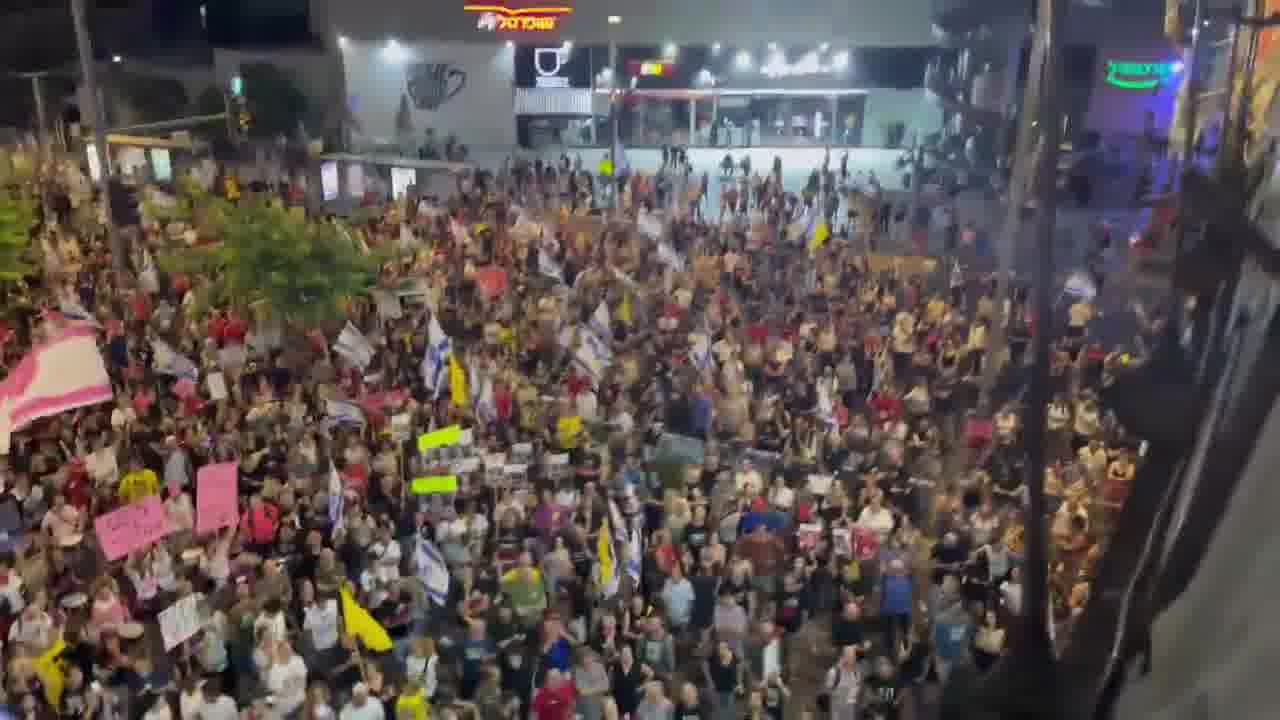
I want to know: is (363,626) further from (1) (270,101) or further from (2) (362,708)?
(1) (270,101)

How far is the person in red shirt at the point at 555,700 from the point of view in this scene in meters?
9.58

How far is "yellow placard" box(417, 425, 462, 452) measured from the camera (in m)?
12.3

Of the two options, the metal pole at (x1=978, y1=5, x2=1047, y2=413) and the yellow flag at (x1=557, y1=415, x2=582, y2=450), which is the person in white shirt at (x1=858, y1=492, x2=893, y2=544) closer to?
the metal pole at (x1=978, y1=5, x2=1047, y2=413)

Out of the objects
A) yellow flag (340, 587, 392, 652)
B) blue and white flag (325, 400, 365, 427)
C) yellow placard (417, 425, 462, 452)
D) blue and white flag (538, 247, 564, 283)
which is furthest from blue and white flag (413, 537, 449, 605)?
blue and white flag (538, 247, 564, 283)

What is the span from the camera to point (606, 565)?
10688 millimetres

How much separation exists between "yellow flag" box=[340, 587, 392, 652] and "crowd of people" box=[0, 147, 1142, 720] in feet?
0.10

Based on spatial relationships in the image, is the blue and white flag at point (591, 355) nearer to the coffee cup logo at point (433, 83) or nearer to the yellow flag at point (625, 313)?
the yellow flag at point (625, 313)

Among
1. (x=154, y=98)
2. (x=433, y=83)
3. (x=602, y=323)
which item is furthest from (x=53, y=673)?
(x=154, y=98)

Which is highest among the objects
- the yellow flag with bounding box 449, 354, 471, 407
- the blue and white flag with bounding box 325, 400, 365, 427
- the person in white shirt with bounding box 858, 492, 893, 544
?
the yellow flag with bounding box 449, 354, 471, 407

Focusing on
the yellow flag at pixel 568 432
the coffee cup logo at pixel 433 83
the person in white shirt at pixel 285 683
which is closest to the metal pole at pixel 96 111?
the yellow flag at pixel 568 432

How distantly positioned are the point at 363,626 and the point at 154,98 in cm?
3620

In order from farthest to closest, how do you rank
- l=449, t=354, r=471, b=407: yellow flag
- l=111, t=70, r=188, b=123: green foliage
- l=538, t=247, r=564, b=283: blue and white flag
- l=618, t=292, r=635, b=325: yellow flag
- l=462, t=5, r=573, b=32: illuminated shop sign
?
l=111, t=70, r=188, b=123: green foliage → l=462, t=5, r=573, b=32: illuminated shop sign → l=538, t=247, r=564, b=283: blue and white flag → l=618, t=292, r=635, b=325: yellow flag → l=449, t=354, r=471, b=407: yellow flag

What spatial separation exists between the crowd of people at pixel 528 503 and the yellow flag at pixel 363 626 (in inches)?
1.2

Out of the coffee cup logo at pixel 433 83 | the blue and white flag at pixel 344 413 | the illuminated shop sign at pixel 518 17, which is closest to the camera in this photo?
the blue and white flag at pixel 344 413
